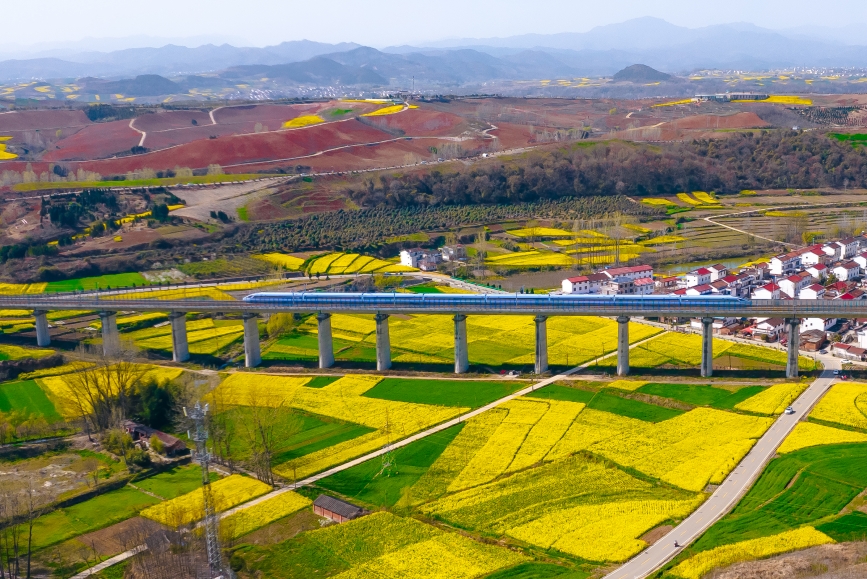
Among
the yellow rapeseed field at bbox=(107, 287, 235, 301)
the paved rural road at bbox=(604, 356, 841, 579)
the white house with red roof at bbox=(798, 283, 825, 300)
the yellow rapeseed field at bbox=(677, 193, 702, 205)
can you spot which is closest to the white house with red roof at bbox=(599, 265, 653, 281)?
the white house with red roof at bbox=(798, 283, 825, 300)

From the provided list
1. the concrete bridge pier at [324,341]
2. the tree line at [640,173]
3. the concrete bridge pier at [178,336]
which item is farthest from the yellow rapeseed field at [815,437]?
the tree line at [640,173]

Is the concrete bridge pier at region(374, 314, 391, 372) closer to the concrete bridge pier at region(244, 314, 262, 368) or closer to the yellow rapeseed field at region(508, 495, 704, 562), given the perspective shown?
the concrete bridge pier at region(244, 314, 262, 368)

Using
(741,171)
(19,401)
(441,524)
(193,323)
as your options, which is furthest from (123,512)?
(741,171)

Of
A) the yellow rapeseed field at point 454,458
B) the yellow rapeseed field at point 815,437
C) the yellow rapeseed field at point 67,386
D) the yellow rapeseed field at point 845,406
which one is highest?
the yellow rapeseed field at point 67,386

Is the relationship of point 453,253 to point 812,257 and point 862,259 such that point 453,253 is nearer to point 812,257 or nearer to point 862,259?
point 812,257

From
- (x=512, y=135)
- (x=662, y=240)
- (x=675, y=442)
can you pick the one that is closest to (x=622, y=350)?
(x=675, y=442)

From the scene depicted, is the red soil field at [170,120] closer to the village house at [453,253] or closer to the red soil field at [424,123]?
the red soil field at [424,123]

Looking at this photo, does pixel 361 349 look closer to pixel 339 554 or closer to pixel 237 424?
pixel 237 424
